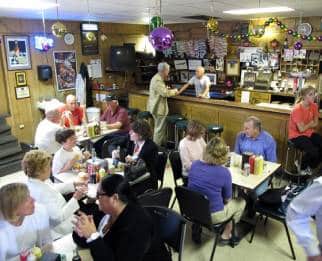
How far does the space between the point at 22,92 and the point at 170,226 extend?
204 inches

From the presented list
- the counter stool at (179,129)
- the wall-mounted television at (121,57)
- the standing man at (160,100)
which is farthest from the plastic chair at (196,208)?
the wall-mounted television at (121,57)

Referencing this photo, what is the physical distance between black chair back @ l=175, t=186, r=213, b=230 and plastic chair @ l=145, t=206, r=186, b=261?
46cm

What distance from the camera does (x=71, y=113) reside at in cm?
500

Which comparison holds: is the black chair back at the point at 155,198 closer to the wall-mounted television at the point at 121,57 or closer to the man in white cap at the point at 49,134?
the man in white cap at the point at 49,134

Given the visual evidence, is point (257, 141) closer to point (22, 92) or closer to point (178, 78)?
point (22, 92)

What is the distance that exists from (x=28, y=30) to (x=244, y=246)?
566cm

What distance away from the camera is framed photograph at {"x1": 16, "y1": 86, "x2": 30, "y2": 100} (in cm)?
619

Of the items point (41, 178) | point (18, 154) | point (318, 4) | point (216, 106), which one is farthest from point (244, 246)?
point (18, 154)

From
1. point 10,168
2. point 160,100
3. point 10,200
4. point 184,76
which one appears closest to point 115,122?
point 160,100

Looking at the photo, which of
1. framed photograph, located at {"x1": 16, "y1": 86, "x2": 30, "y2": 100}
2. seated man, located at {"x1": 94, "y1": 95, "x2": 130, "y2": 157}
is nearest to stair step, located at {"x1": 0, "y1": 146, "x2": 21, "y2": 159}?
framed photograph, located at {"x1": 16, "y1": 86, "x2": 30, "y2": 100}

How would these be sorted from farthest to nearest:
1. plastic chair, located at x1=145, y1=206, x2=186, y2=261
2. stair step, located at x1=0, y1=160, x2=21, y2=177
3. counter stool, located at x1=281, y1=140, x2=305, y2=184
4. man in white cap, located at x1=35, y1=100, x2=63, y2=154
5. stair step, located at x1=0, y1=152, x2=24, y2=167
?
stair step, located at x1=0, y1=152, x2=24, y2=167, stair step, located at x1=0, y1=160, x2=21, y2=177, counter stool, located at x1=281, y1=140, x2=305, y2=184, man in white cap, located at x1=35, y1=100, x2=63, y2=154, plastic chair, located at x1=145, y1=206, x2=186, y2=261

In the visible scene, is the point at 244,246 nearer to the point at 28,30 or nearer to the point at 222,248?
the point at 222,248

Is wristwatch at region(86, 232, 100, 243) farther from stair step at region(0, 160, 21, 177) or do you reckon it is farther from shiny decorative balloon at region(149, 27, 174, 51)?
stair step at region(0, 160, 21, 177)

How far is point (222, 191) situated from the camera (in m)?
2.78
